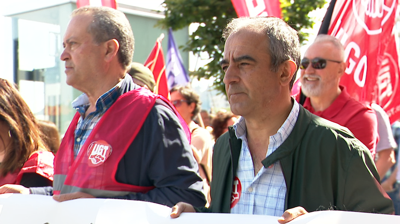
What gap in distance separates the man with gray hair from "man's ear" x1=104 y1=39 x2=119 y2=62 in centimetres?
71

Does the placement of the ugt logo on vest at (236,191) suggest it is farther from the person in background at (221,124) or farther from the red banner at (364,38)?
the person in background at (221,124)

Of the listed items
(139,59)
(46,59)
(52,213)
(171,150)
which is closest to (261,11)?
(171,150)

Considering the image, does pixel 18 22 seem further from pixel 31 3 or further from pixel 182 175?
pixel 182 175

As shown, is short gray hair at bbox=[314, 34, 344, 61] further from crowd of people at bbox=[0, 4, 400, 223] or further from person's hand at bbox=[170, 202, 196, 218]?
person's hand at bbox=[170, 202, 196, 218]

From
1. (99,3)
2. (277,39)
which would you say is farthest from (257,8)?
(277,39)

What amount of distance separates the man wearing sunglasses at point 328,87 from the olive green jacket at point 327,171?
143 centimetres

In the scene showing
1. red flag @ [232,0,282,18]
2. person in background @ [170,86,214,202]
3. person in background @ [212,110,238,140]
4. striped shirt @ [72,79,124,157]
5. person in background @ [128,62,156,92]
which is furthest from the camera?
person in background @ [212,110,238,140]

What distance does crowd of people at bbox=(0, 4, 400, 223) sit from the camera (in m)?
1.78

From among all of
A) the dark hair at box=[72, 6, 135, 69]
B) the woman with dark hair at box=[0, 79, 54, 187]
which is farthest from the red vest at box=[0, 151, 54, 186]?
the dark hair at box=[72, 6, 135, 69]

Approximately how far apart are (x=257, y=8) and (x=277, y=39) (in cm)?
245

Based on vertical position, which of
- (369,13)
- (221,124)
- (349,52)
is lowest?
(221,124)

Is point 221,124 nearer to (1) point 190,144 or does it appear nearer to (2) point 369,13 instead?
(2) point 369,13

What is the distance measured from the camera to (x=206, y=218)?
6.08 ft

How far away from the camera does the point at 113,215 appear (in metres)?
2.03
